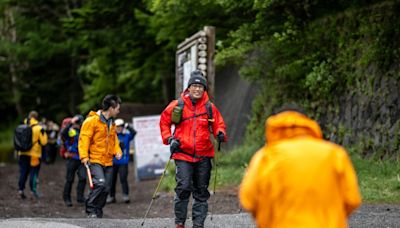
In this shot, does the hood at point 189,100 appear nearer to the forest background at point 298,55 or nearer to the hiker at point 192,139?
the hiker at point 192,139

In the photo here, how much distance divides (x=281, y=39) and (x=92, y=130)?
5470mm

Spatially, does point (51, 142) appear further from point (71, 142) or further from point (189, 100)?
point (189, 100)

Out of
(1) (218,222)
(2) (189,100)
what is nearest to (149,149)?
(1) (218,222)

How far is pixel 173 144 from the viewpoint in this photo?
342 inches

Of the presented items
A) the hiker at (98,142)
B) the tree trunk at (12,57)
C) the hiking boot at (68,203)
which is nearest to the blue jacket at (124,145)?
the hiking boot at (68,203)

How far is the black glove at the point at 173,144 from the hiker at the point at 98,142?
1.85m

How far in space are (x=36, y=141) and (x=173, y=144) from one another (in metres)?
8.11

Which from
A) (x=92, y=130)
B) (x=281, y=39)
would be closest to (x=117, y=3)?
(x=281, y=39)

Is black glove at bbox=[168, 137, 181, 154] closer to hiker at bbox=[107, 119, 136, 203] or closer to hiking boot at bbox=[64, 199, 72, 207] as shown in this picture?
hiker at bbox=[107, 119, 136, 203]

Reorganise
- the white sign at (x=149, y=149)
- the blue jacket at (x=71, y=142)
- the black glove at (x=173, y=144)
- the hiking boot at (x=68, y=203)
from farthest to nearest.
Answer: the white sign at (x=149, y=149) → the hiking boot at (x=68, y=203) → the blue jacket at (x=71, y=142) → the black glove at (x=173, y=144)

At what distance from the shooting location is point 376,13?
47.8 feet

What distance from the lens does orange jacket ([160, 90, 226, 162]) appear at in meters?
8.84

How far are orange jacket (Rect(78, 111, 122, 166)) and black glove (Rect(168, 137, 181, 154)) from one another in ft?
6.04

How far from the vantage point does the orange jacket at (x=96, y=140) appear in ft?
33.6
